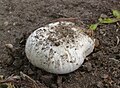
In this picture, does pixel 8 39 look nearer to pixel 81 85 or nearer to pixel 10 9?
pixel 10 9

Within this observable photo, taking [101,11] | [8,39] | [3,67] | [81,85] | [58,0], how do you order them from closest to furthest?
1. [81,85]
2. [3,67]
3. [8,39]
4. [101,11]
5. [58,0]

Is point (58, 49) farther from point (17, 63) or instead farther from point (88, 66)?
point (17, 63)

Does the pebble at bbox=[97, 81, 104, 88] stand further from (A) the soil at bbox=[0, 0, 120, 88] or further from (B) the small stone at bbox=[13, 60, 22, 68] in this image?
(B) the small stone at bbox=[13, 60, 22, 68]

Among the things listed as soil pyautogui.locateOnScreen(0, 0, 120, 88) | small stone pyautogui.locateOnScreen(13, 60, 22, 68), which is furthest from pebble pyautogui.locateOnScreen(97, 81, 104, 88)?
small stone pyautogui.locateOnScreen(13, 60, 22, 68)

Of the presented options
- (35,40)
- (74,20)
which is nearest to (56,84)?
(35,40)

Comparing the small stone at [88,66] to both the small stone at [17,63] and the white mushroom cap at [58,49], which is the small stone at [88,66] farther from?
the small stone at [17,63]

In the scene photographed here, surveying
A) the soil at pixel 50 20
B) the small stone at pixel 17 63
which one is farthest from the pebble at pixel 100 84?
the small stone at pixel 17 63

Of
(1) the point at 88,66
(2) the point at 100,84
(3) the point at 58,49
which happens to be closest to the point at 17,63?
(3) the point at 58,49
